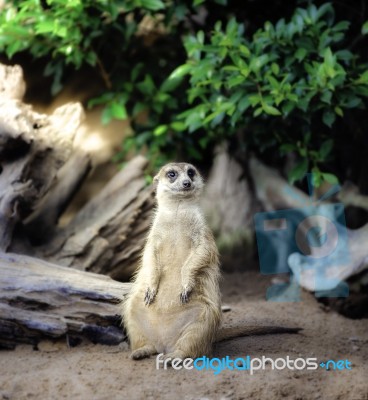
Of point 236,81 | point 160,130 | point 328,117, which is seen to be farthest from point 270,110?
point 160,130

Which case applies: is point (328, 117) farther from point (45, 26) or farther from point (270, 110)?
point (45, 26)

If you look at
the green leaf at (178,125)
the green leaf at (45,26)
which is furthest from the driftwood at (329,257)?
the green leaf at (45,26)

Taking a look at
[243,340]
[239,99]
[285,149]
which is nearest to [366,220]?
[285,149]

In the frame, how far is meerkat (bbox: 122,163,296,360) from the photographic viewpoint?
2.90 meters

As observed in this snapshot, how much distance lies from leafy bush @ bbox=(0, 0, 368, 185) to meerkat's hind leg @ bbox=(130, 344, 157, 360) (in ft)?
5.80

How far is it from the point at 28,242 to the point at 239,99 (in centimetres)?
184

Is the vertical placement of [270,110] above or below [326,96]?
below

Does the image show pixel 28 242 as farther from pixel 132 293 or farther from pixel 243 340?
pixel 243 340

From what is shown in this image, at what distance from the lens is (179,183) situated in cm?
320

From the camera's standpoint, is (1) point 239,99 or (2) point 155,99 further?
(2) point 155,99

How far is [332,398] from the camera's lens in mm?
2541

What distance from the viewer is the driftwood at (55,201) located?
12.6 feet

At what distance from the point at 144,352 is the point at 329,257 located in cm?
203

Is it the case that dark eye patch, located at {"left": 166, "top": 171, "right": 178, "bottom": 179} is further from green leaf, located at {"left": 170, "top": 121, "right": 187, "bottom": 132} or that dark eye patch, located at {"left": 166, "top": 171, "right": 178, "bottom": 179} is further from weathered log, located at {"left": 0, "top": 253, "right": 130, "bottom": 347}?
green leaf, located at {"left": 170, "top": 121, "right": 187, "bottom": 132}
